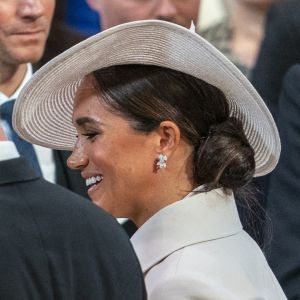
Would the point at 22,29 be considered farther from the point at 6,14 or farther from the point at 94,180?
the point at 94,180

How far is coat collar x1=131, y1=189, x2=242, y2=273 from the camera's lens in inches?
109

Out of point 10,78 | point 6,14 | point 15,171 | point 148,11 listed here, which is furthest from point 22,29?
point 15,171

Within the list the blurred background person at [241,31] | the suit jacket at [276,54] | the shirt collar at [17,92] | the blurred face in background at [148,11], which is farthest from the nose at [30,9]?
the blurred background person at [241,31]

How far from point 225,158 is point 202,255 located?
25 centimetres

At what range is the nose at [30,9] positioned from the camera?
4.01 metres

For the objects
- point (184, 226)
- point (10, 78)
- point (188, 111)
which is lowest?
point (10, 78)

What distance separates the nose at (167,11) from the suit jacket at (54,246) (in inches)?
86.7

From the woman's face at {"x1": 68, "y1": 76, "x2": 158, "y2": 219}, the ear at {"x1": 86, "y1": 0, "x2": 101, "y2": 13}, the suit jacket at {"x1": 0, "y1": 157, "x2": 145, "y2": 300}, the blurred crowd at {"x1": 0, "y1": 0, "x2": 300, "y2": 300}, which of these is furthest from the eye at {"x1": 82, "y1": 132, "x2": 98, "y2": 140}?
the ear at {"x1": 86, "y1": 0, "x2": 101, "y2": 13}

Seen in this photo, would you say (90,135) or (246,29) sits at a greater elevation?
(90,135)

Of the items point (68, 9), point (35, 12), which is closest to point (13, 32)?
point (35, 12)

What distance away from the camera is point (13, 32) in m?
3.98

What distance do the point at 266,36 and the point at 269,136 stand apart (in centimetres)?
98

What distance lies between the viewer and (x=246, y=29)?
4797 mm

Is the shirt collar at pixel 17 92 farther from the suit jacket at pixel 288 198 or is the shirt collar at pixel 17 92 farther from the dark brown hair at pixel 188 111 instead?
the dark brown hair at pixel 188 111
